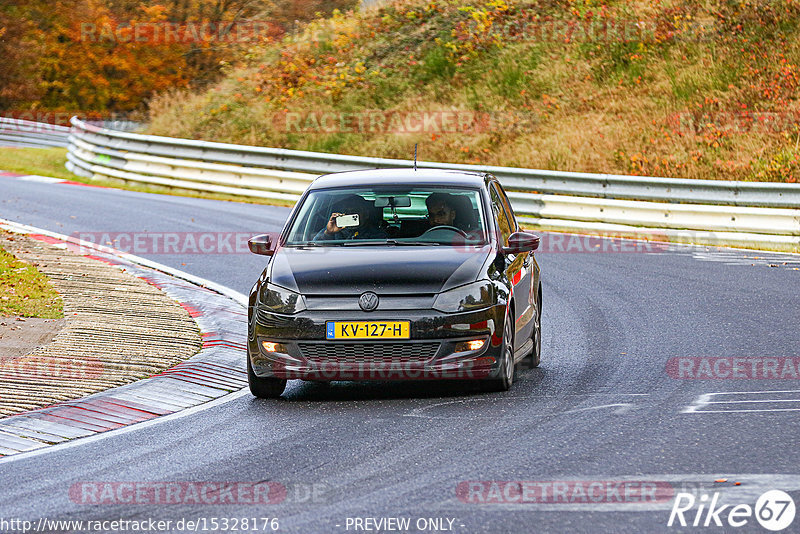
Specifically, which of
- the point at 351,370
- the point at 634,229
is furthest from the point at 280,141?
the point at 351,370

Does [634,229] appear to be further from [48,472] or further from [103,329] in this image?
[48,472]

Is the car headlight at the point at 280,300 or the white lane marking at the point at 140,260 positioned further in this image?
the white lane marking at the point at 140,260

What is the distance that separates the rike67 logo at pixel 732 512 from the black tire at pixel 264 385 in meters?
3.86

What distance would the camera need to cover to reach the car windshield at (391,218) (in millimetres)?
9734

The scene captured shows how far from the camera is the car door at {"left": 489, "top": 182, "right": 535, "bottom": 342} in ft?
31.3

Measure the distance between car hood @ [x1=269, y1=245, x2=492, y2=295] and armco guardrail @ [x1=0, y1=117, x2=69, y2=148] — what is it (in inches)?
1168

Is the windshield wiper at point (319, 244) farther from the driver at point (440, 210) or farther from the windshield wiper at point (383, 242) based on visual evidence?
the driver at point (440, 210)

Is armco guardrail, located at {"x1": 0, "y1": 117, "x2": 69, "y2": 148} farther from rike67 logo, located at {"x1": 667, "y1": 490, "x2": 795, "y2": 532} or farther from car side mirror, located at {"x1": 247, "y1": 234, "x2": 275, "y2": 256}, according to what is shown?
rike67 logo, located at {"x1": 667, "y1": 490, "x2": 795, "y2": 532}

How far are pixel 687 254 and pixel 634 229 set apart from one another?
102 inches

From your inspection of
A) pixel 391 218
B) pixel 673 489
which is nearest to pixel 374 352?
pixel 391 218

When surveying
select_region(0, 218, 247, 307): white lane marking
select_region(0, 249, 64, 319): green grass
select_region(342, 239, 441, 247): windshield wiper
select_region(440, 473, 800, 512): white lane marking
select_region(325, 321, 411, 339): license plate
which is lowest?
select_region(0, 218, 247, 307): white lane marking

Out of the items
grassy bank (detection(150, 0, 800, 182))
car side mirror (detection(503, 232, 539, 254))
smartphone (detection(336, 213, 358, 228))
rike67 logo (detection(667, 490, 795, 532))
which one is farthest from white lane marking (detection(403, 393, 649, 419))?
grassy bank (detection(150, 0, 800, 182))

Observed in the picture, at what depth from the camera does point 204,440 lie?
309 inches

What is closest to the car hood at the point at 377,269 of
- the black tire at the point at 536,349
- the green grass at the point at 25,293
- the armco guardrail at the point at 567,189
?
the black tire at the point at 536,349
